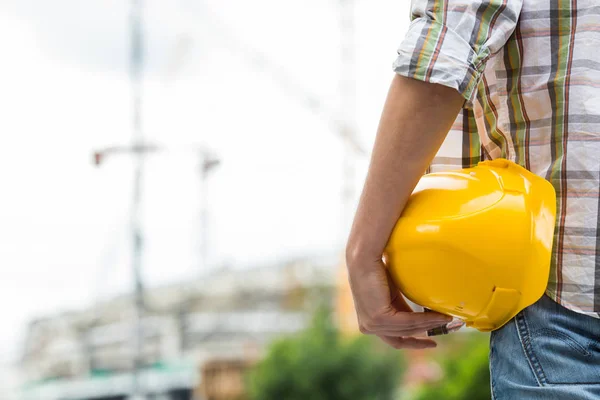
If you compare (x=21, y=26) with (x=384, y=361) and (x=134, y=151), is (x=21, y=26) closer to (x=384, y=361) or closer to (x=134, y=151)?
(x=134, y=151)

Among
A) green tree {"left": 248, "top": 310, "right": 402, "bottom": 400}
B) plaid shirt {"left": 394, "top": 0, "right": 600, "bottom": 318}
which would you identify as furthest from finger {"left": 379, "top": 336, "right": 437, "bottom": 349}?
green tree {"left": 248, "top": 310, "right": 402, "bottom": 400}

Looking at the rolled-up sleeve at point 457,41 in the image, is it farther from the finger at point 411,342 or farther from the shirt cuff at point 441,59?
the finger at point 411,342

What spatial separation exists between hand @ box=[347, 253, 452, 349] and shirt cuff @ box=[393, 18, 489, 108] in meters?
0.13

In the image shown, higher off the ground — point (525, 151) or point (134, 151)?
point (525, 151)

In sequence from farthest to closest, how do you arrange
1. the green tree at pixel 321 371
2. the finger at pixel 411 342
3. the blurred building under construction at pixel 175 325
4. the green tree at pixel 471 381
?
the blurred building under construction at pixel 175 325 → the green tree at pixel 321 371 → the green tree at pixel 471 381 → the finger at pixel 411 342

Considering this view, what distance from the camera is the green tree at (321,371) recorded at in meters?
4.53

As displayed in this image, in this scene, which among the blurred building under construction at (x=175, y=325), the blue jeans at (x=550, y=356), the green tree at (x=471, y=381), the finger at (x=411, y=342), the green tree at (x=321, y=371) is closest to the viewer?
the blue jeans at (x=550, y=356)

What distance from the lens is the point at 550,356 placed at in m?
0.38

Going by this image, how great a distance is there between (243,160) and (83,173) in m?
3.97

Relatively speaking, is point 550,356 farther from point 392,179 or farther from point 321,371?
point 321,371

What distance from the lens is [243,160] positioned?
1332 centimetres

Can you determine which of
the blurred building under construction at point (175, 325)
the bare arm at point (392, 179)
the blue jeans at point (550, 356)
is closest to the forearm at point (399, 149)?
the bare arm at point (392, 179)

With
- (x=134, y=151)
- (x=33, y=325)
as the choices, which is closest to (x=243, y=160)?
(x=33, y=325)

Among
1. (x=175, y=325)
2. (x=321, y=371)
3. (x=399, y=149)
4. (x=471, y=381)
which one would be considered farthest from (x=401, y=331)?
(x=175, y=325)
